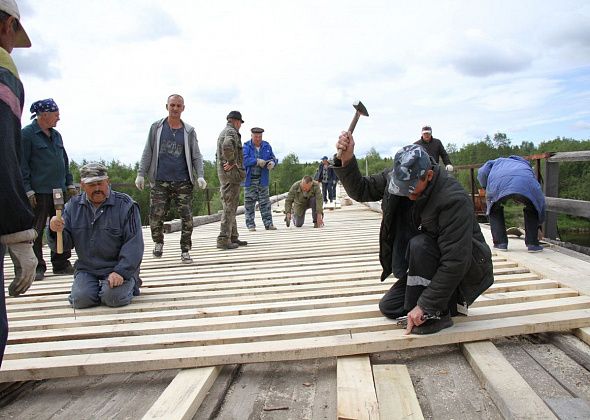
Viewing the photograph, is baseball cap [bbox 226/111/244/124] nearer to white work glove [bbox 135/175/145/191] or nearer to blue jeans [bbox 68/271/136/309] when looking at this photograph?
white work glove [bbox 135/175/145/191]

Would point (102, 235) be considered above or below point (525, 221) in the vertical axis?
above

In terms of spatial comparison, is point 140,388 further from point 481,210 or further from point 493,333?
point 481,210

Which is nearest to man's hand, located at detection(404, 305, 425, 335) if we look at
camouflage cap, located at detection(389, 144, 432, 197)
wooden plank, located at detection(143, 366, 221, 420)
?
camouflage cap, located at detection(389, 144, 432, 197)

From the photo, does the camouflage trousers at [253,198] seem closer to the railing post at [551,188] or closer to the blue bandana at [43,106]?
the blue bandana at [43,106]

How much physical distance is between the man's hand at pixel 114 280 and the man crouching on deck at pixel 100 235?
0.03 metres

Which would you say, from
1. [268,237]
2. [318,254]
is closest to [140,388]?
[318,254]

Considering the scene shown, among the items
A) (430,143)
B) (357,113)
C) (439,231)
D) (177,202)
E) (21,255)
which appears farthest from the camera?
(430,143)

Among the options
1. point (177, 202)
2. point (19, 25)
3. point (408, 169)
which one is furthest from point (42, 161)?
point (408, 169)

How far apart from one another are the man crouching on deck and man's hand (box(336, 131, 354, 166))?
1.56m

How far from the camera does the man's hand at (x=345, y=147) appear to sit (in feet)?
7.71

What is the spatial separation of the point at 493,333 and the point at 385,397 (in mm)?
Answer: 741

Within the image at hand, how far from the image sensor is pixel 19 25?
1.68 metres

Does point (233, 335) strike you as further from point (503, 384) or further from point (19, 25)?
point (19, 25)

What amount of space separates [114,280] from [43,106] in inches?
77.2
